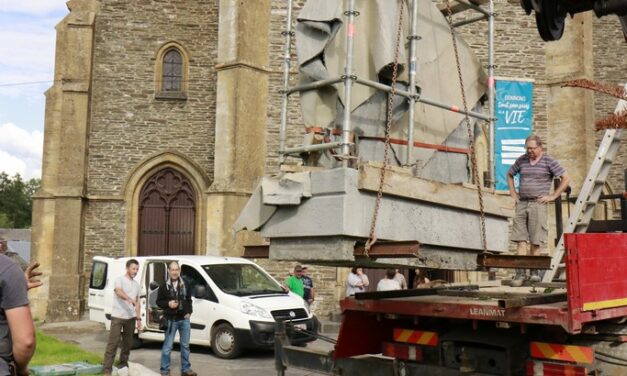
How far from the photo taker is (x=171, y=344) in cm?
948

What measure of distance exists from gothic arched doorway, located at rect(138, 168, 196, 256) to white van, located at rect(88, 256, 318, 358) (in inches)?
271

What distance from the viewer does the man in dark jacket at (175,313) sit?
9367 mm

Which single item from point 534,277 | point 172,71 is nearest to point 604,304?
point 534,277

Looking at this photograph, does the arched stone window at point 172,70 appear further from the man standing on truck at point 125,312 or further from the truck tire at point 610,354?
the truck tire at point 610,354

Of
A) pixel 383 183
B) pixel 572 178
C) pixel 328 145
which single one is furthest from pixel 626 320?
pixel 572 178

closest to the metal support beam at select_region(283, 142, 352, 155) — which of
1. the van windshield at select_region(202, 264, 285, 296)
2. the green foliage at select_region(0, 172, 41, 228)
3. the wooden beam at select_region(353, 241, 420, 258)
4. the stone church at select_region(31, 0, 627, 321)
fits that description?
the wooden beam at select_region(353, 241, 420, 258)

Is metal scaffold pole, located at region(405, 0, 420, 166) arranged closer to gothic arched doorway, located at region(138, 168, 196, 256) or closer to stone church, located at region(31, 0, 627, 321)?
stone church, located at region(31, 0, 627, 321)

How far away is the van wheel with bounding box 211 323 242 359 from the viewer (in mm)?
10836

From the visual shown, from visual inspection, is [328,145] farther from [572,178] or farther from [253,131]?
[572,178]

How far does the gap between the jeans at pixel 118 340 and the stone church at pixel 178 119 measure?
6.53 meters

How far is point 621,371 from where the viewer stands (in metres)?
4.52

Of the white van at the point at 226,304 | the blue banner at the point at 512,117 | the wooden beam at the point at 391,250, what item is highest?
the blue banner at the point at 512,117

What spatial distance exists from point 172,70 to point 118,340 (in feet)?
40.9

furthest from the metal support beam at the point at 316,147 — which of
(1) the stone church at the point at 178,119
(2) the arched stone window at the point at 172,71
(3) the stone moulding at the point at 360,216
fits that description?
(2) the arched stone window at the point at 172,71
